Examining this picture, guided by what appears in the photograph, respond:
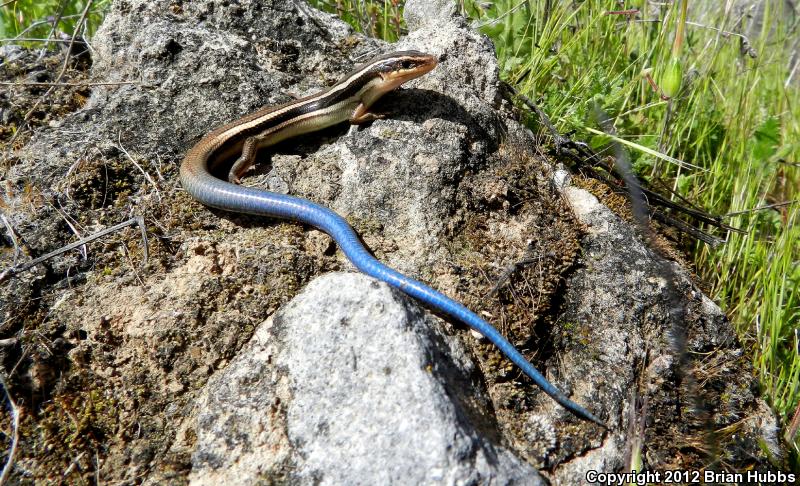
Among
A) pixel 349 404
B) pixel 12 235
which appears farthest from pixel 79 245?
pixel 349 404

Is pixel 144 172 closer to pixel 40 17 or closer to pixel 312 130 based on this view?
pixel 312 130

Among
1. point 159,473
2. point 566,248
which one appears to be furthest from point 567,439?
point 159,473

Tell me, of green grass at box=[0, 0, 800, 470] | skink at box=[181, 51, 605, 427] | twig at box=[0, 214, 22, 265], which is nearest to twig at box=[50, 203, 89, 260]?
twig at box=[0, 214, 22, 265]

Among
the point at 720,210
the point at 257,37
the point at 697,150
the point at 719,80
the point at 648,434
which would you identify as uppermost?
the point at 257,37

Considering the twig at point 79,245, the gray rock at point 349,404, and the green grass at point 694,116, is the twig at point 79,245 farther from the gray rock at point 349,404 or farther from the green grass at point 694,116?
the green grass at point 694,116

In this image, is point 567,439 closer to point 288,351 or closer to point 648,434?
point 648,434

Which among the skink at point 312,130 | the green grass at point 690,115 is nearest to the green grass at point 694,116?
the green grass at point 690,115

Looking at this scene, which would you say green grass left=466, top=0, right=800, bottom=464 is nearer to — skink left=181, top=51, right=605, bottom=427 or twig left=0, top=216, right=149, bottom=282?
skink left=181, top=51, right=605, bottom=427
